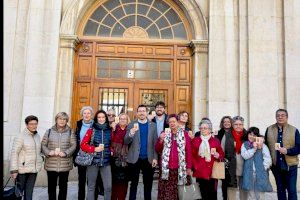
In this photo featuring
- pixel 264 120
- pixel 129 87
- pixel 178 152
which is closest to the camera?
pixel 178 152

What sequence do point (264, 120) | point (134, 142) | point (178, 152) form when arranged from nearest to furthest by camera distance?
point (178, 152) < point (134, 142) < point (264, 120)

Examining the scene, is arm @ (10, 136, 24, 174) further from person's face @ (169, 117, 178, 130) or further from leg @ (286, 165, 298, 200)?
leg @ (286, 165, 298, 200)

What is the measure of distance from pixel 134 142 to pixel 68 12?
17.0 ft

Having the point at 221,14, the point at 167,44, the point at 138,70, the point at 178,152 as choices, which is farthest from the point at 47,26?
the point at 178,152

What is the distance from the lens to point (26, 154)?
5.82 m

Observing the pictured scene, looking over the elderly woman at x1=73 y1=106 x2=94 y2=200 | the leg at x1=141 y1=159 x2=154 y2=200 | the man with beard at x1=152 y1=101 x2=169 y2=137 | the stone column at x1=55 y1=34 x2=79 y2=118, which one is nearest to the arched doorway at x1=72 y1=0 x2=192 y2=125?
the stone column at x1=55 y1=34 x2=79 y2=118

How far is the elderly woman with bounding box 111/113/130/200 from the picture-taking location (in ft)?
19.6

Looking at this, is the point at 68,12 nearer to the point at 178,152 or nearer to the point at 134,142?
the point at 134,142

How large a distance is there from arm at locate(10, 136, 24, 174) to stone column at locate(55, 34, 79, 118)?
363 centimetres

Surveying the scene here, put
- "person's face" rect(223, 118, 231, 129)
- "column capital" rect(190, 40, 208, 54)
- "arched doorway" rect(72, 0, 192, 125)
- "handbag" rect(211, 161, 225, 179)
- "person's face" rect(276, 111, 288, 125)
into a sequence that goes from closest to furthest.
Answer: "handbag" rect(211, 161, 225, 179) < "person's face" rect(276, 111, 288, 125) < "person's face" rect(223, 118, 231, 129) < "column capital" rect(190, 40, 208, 54) < "arched doorway" rect(72, 0, 192, 125)

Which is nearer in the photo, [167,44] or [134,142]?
[134,142]

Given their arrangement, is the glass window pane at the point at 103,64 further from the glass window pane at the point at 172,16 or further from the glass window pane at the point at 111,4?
the glass window pane at the point at 172,16

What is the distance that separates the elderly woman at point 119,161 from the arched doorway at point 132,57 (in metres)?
3.75

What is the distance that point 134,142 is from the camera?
6.07 m
